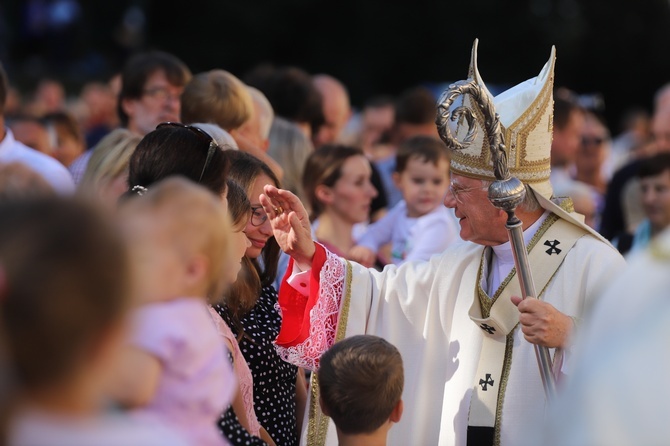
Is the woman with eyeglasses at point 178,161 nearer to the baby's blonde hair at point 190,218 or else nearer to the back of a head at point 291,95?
the baby's blonde hair at point 190,218

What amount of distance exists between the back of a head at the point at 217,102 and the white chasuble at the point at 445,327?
4.09 feet

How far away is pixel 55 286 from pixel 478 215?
2841 mm

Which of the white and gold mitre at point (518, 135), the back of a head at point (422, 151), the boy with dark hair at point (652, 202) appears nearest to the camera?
the white and gold mitre at point (518, 135)

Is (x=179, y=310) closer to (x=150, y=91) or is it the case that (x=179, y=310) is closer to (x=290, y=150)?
(x=150, y=91)

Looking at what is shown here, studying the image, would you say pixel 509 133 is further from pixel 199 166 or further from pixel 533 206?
pixel 199 166

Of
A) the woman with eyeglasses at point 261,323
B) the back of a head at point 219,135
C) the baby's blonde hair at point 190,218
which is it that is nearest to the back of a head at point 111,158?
the back of a head at point 219,135

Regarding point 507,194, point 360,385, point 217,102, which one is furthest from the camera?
point 217,102

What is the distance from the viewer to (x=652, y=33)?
25672mm

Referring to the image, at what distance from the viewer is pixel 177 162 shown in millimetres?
3746

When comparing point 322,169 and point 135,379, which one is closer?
point 135,379

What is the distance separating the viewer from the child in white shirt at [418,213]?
691 centimetres

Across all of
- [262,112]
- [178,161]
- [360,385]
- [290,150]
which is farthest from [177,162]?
[290,150]

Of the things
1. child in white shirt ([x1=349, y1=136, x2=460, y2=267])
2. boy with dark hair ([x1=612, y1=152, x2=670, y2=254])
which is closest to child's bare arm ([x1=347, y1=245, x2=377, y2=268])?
child in white shirt ([x1=349, y1=136, x2=460, y2=267])

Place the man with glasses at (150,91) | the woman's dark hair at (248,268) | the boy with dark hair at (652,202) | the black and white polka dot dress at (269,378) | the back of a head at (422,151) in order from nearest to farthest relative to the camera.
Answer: the woman's dark hair at (248,268) < the black and white polka dot dress at (269,378) < the man with glasses at (150,91) < the back of a head at (422,151) < the boy with dark hair at (652,202)
